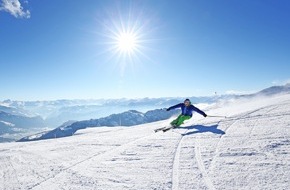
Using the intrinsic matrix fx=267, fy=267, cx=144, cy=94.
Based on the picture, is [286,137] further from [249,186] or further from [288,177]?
[249,186]

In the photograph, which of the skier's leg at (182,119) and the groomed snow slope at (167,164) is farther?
the skier's leg at (182,119)

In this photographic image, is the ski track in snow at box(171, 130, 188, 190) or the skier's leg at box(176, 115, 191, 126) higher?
the skier's leg at box(176, 115, 191, 126)

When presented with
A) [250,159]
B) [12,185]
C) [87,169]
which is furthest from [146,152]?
[12,185]

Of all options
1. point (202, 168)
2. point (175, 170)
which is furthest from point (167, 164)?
point (202, 168)

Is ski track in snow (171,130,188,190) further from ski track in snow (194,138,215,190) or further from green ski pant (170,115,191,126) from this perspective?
green ski pant (170,115,191,126)

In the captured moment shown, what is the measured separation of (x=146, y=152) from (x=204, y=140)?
109 inches

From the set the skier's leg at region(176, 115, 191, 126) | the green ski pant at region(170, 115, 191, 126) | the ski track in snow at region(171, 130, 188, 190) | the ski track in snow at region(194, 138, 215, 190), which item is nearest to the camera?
the ski track in snow at region(194, 138, 215, 190)

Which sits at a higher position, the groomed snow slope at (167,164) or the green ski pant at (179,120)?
the green ski pant at (179,120)

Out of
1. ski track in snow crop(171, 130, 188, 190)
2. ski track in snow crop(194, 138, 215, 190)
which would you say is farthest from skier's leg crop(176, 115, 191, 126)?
ski track in snow crop(171, 130, 188, 190)

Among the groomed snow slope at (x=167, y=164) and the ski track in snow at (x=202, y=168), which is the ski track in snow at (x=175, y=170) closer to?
the groomed snow slope at (x=167, y=164)

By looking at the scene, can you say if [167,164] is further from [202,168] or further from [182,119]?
[182,119]

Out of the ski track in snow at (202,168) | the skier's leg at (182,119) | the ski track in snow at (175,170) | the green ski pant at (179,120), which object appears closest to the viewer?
the ski track in snow at (202,168)

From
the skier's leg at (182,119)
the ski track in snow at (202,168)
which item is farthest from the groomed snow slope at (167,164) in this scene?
the skier's leg at (182,119)

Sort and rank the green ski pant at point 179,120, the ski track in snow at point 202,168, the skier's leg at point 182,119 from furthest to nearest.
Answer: the skier's leg at point 182,119 → the green ski pant at point 179,120 → the ski track in snow at point 202,168
